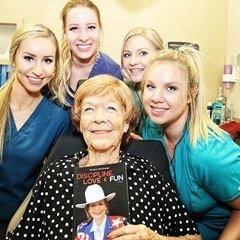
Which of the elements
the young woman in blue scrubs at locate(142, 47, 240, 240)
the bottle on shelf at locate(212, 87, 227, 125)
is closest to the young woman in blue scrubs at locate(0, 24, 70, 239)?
the young woman in blue scrubs at locate(142, 47, 240, 240)

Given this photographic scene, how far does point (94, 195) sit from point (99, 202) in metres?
0.03

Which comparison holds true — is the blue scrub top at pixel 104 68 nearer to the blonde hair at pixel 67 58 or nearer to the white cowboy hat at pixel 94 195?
the blonde hair at pixel 67 58

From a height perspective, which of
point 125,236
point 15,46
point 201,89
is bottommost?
point 125,236

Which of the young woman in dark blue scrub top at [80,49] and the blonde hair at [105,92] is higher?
the young woman in dark blue scrub top at [80,49]

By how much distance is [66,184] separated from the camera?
133 cm

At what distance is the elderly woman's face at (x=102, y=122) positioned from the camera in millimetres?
1338

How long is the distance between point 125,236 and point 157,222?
19cm

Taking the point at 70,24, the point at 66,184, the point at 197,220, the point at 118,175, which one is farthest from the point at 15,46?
the point at 197,220

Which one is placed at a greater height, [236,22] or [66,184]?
[236,22]

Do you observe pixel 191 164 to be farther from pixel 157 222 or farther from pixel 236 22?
Answer: pixel 236 22

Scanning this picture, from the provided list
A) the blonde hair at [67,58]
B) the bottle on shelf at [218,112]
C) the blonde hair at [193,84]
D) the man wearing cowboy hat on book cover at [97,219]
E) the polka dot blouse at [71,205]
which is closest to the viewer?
the man wearing cowboy hat on book cover at [97,219]

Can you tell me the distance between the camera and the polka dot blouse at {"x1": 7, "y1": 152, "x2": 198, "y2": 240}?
50.4 inches

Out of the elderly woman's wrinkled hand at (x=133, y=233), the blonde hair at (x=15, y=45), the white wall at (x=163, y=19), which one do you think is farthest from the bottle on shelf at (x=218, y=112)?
the elderly woman's wrinkled hand at (x=133, y=233)

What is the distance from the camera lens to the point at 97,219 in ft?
3.80
